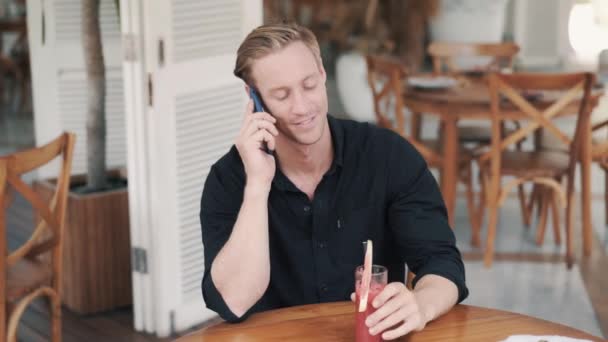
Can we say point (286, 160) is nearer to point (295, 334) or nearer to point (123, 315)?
point (295, 334)

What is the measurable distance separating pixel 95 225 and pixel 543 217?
2.01m

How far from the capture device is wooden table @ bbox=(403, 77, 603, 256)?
392cm

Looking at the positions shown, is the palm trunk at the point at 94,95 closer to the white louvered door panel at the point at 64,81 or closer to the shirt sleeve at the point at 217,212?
the white louvered door panel at the point at 64,81

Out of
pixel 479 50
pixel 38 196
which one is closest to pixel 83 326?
pixel 38 196

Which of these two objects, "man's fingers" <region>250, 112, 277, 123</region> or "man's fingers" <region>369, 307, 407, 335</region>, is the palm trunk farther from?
"man's fingers" <region>369, 307, 407, 335</region>

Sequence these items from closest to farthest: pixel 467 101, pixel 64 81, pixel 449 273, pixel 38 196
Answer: pixel 449 273, pixel 38 196, pixel 64 81, pixel 467 101

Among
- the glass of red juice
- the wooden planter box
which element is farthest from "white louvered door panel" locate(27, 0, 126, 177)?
the glass of red juice

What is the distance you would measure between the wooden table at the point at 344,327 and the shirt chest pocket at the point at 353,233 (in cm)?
17

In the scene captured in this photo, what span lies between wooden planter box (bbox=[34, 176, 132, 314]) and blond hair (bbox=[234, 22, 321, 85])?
1.67 metres

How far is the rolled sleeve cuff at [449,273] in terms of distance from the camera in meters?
1.72

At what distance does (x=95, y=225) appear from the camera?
3.33 metres

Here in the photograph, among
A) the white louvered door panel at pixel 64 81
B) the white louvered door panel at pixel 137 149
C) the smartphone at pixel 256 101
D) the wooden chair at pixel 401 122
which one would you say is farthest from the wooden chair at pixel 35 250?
the wooden chair at pixel 401 122

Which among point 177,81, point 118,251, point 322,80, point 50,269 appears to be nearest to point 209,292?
point 322,80

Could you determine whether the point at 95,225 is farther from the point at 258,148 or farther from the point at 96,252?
the point at 258,148
